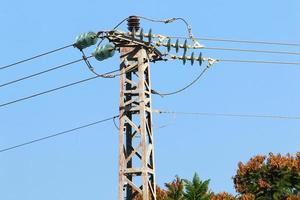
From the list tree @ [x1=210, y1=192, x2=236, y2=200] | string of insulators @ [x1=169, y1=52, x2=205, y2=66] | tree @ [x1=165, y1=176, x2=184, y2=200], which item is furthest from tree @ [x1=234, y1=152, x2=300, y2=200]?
string of insulators @ [x1=169, y1=52, x2=205, y2=66]

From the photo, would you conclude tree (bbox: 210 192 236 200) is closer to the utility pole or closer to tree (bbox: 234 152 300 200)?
tree (bbox: 234 152 300 200)

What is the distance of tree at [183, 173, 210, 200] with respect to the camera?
96.2 ft

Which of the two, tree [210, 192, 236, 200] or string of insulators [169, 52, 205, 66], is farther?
tree [210, 192, 236, 200]

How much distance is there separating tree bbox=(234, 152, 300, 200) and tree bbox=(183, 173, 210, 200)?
5974mm

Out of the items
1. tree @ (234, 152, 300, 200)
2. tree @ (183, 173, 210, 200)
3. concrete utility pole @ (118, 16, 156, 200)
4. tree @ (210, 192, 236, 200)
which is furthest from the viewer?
tree @ (234, 152, 300, 200)

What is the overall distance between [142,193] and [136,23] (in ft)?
10.8

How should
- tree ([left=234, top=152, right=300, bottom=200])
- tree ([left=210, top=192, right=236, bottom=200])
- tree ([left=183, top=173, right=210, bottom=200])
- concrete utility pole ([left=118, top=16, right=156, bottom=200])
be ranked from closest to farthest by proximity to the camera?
concrete utility pole ([left=118, top=16, right=156, bottom=200]) < tree ([left=183, top=173, right=210, bottom=200]) < tree ([left=210, top=192, right=236, bottom=200]) < tree ([left=234, top=152, right=300, bottom=200])

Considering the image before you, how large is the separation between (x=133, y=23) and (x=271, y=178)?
23383mm

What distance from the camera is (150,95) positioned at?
14125 mm

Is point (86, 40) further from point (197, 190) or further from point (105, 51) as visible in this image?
point (197, 190)

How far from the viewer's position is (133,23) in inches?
564

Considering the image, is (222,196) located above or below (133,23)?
above

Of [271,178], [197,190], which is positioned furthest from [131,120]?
[271,178]

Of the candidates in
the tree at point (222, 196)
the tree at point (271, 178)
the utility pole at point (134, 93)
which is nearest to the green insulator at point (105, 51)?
the utility pole at point (134, 93)
